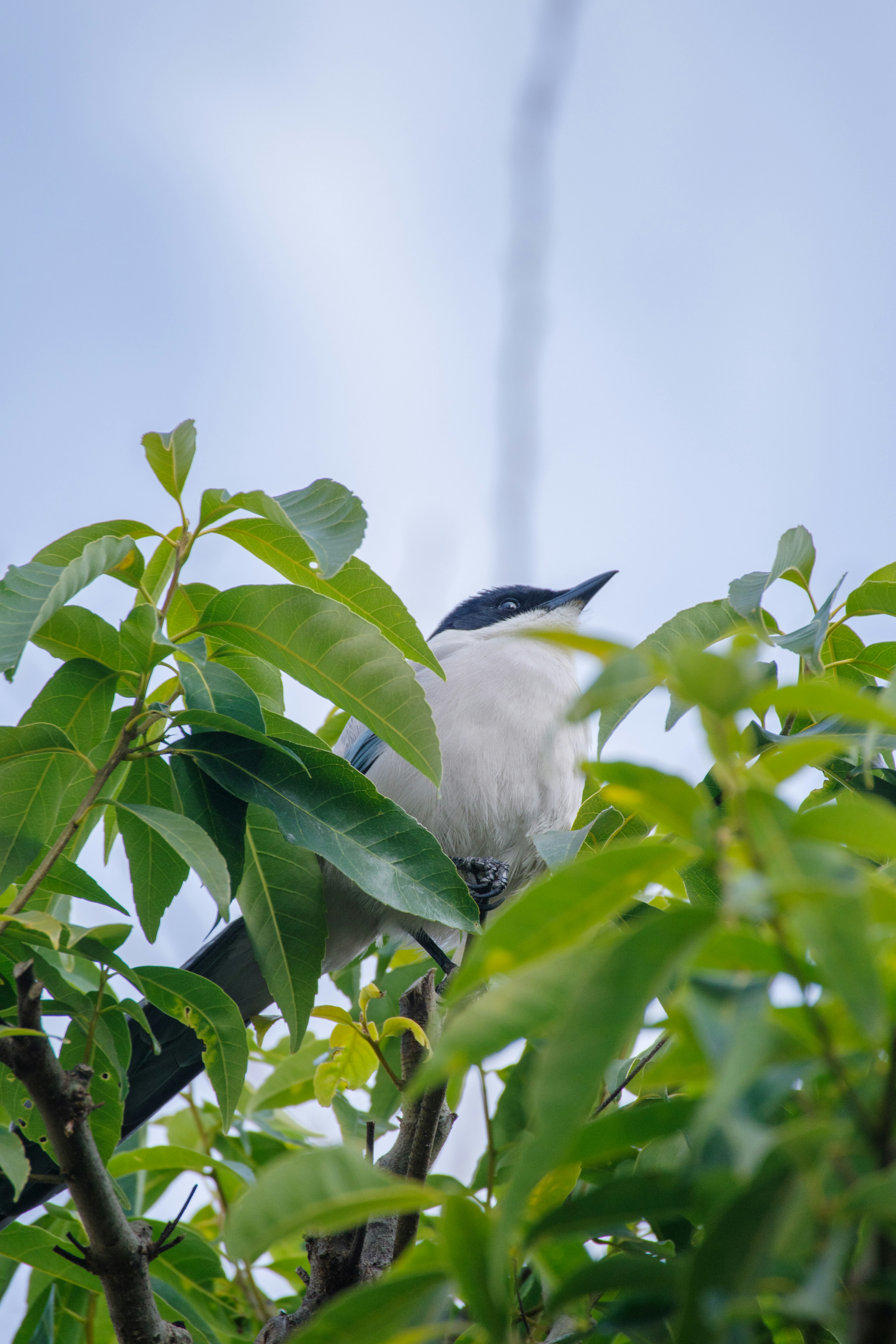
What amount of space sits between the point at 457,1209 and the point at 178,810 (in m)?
1.08

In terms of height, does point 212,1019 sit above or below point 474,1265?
above

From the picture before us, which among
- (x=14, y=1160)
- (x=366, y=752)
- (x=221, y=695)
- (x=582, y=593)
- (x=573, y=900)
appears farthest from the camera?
(x=582, y=593)

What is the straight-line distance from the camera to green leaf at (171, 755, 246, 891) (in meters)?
1.64

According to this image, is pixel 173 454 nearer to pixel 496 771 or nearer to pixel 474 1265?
pixel 474 1265

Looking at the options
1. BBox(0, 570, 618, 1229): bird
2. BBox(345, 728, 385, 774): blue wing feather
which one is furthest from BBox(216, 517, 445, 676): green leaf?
BBox(345, 728, 385, 774): blue wing feather

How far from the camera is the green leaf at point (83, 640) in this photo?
165 centimetres

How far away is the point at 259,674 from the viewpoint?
5.92 feet

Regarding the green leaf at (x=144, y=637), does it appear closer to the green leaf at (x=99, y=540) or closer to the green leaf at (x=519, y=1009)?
the green leaf at (x=99, y=540)

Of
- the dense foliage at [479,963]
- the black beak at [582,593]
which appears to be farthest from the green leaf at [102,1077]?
the black beak at [582,593]

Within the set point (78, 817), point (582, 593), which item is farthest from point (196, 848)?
point (582, 593)

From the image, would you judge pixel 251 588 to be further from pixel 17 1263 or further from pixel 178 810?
pixel 17 1263

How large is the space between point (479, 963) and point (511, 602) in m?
3.56

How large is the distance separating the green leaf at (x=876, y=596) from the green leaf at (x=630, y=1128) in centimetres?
112

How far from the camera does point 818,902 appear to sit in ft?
1.91
